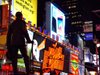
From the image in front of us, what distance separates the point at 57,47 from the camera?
28.3 m

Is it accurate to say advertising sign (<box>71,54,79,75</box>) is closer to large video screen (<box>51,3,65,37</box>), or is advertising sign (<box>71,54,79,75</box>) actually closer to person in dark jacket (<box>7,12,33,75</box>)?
large video screen (<box>51,3,65,37</box>)

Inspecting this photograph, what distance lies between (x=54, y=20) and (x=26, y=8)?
284 inches

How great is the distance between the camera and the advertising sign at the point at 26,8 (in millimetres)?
20289

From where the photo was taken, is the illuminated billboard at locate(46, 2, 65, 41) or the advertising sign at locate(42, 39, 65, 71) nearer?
the advertising sign at locate(42, 39, 65, 71)

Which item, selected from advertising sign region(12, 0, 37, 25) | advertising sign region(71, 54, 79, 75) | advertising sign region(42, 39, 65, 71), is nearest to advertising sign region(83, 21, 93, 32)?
advertising sign region(71, 54, 79, 75)

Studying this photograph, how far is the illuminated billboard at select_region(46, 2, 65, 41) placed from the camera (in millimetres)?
27172

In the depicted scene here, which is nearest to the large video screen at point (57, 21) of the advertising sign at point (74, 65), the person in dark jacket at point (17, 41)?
the advertising sign at point (74, 65)

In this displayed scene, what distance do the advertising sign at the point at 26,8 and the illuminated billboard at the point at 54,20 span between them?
3534 mm

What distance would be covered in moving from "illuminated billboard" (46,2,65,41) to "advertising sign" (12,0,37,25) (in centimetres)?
353

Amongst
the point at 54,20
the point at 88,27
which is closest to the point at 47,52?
the point at 54,20

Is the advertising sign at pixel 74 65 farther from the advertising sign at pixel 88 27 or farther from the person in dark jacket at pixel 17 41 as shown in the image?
the person in dark jacket at pixel 17 41

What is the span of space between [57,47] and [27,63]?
2078 cm

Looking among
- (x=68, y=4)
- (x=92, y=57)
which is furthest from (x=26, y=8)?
(x=68, y=4)

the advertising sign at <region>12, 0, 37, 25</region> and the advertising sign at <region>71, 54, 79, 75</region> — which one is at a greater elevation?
the advertising sign at <region>12, 0, 37, 25</region>
